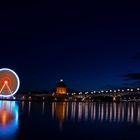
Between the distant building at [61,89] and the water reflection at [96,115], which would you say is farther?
the distant building at [61,89]

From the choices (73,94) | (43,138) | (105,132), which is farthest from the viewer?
(73,94)

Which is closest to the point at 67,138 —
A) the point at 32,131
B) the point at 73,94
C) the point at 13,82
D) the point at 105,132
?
the point at 32,131

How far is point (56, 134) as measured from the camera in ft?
66.2

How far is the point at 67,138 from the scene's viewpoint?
18641 mm

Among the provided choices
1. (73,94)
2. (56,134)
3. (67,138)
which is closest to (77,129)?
(56,134)

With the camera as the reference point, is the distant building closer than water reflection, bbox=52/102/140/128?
No

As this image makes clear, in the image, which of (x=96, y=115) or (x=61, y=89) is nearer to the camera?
(x=96, y=115)

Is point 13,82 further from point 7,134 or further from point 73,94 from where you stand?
point 73,94

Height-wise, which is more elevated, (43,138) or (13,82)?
(13,82)

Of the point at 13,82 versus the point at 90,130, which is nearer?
the point at 90,130

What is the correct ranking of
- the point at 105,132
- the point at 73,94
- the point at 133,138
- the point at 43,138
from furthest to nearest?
the point at 73,94 → the point at 105,132 → the point at 133,138 → the point at 43,138

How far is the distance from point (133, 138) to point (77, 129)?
13.3 ft

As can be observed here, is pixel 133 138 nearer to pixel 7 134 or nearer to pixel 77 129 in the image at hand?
pixel 77 129

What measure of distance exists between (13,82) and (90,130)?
115 ft
